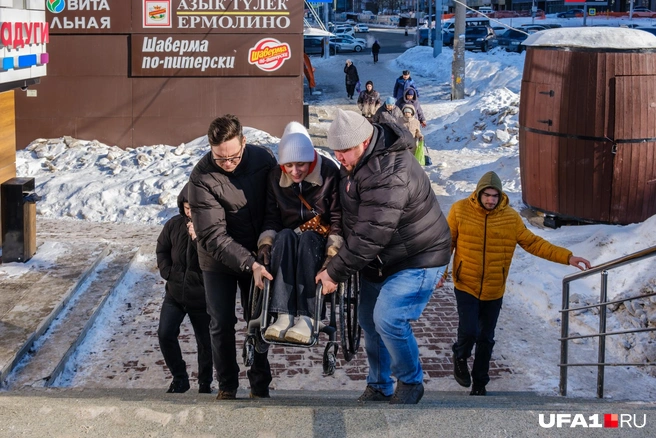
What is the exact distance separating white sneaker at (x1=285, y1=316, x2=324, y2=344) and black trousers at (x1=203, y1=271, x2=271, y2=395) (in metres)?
0.80

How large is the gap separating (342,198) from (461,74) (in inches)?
820

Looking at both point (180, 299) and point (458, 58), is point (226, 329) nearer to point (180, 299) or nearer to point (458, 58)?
point (180, 299)

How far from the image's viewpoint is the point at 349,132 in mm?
4238

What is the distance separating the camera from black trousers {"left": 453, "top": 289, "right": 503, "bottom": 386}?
576 centimetres

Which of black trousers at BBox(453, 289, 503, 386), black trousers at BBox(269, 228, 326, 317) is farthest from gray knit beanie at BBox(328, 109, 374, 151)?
black trousers at BBox(453, 289, 503, 386)

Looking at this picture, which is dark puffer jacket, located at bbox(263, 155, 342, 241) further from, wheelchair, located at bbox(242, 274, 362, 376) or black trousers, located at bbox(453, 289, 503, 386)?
black trousers, located at bbox(453, 289, 503, 386)

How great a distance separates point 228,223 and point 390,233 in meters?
1.14

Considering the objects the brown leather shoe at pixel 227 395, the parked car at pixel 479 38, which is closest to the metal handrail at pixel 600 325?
the brown leather shoe at pixel 227 395

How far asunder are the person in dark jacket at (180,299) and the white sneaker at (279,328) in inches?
46.4

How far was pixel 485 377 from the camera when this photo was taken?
587 cm

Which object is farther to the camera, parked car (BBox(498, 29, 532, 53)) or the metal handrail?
parked car (BBox(498, 29, 532, 53))

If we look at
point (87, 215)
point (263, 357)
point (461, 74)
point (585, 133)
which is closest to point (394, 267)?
point (263, 357)

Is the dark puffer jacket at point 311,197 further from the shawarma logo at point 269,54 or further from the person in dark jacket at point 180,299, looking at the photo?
the shawarma logo at point 269,54

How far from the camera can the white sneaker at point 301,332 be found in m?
4.27
